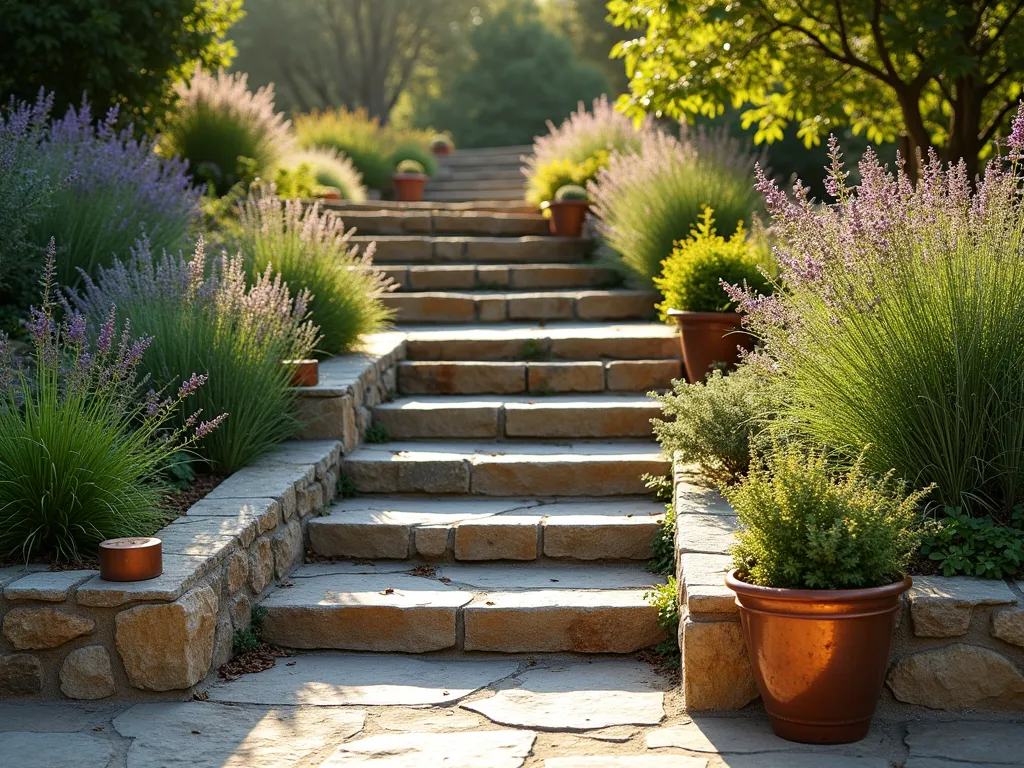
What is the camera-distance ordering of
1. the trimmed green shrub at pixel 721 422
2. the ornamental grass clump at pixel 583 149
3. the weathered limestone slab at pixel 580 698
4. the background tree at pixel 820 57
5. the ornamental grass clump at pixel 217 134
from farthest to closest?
the ornamental grass clump at pixel 217 134, the ornamental grass clump at pixel 583 149, the background tree at pixel 820 57, the trimmed green shrub at pixel 721 422, the weathered limestone slab at pixel 580 698

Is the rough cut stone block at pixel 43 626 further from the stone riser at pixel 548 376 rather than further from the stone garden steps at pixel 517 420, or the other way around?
the stone riser at pixel 548 376

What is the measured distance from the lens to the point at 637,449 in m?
5.49

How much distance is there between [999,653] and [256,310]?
3.17 m

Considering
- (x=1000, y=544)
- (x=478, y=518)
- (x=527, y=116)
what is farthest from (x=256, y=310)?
(x=527, y=116)

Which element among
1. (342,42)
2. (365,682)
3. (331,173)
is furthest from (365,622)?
(342,42)

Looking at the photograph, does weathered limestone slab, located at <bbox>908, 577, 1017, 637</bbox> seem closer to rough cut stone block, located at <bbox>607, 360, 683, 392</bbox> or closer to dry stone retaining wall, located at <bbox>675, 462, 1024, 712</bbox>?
dry stone retaining wall, located at <bbox>675, 462, 1024, 712</bbox>

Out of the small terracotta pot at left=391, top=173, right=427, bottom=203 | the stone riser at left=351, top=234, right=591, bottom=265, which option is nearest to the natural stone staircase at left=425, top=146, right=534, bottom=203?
the small terracotta pot at left=391, top=173, right=427, bottom=203

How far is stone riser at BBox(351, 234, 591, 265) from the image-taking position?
28.6 feet

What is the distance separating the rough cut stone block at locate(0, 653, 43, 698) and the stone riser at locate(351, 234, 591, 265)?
5471 mm

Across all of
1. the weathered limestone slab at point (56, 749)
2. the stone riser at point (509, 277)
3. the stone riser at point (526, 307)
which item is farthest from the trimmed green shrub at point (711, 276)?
the weathered limestone slab at point (56, 749)

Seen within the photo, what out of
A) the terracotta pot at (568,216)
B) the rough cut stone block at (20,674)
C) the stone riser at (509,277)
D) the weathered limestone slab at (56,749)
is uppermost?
the terracotta pot at (568,216)

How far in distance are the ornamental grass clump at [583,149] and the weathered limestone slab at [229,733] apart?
21.1ft

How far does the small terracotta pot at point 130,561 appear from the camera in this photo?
345cm

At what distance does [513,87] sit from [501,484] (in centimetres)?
1730
